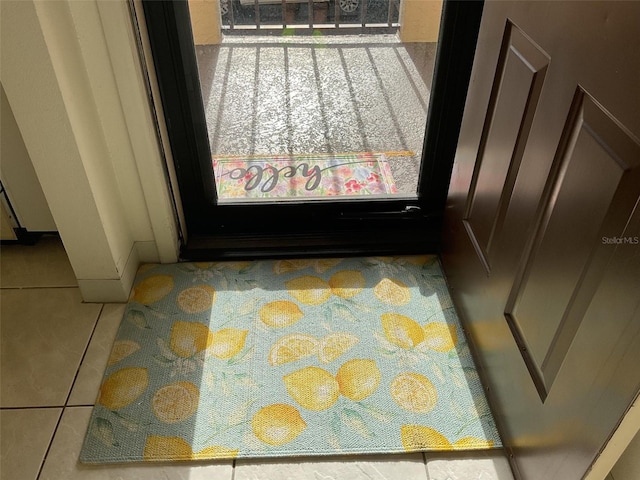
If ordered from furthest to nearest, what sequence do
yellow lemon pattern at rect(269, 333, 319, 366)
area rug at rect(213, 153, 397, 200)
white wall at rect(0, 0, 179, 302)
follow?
area rug at rect(213, 153, 397, 200), yellow lemon pattern at rect(269, 333, 319, 366), white wall at rect(0, 0, 179, 302)

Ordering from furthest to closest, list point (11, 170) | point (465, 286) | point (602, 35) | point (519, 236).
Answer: point (11, 170) < point (465, 286) < point (519, 236) < point (602, 35)

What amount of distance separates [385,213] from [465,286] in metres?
0.39

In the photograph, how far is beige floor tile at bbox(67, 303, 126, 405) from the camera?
1.33 metres

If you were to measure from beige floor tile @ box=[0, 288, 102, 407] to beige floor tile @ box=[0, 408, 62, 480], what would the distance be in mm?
30

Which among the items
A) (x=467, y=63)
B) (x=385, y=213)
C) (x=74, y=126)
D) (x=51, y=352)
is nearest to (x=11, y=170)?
(x=74, y=126)

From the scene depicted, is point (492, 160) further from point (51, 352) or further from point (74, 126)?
point (51, 352)

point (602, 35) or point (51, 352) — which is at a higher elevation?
point (602, 35)

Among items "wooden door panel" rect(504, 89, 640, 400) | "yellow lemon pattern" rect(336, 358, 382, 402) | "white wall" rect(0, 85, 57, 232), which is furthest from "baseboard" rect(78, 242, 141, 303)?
"wooden door panel" rect(504, 89, 640, 400)

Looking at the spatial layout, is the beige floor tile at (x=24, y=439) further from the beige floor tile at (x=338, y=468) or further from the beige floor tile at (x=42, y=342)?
the beige floor tile at (x=338, y=468)

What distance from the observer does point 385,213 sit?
1.74 metres

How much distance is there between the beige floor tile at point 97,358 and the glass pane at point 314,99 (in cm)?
48

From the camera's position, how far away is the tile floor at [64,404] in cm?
118

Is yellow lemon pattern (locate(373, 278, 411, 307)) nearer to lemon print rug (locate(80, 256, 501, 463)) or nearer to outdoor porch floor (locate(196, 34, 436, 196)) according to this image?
lemon print rug (locate(80, 256, 501, 463))

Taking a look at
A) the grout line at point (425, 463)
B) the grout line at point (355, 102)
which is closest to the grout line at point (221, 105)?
the grout line at point (355, 102)
